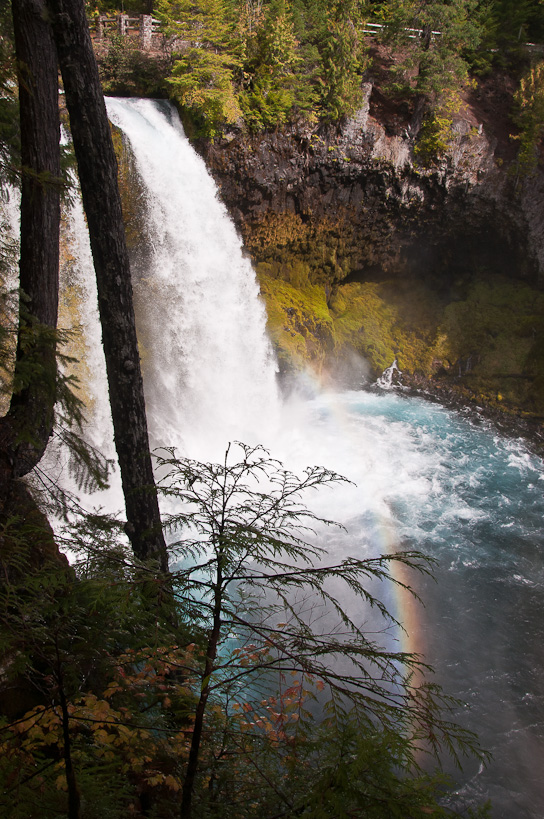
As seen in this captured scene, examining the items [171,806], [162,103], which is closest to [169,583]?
[171,806]

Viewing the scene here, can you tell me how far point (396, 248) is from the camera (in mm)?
15836

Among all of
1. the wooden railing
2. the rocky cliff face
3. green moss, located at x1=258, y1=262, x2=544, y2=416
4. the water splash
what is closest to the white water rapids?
the water splash

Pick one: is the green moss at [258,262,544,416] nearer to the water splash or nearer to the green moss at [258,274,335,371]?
the green moss at [258,274,335,371]

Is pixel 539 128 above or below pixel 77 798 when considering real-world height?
above

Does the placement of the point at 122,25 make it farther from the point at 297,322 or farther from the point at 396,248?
the point at 396,248

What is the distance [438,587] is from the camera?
7520 millimetres

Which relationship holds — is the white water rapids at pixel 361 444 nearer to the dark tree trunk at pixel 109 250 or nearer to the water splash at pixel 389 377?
the water splash at pixel 389 377

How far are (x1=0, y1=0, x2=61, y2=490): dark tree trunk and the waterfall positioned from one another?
638cm

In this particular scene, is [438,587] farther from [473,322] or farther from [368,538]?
[473,322]

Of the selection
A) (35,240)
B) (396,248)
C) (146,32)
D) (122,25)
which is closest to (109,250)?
(35,240)

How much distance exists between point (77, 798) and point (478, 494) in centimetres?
998

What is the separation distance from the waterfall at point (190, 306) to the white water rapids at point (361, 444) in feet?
0.11

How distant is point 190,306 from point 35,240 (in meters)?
7.19

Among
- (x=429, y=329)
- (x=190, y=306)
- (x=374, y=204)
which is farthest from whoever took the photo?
(x=429, y=329)
